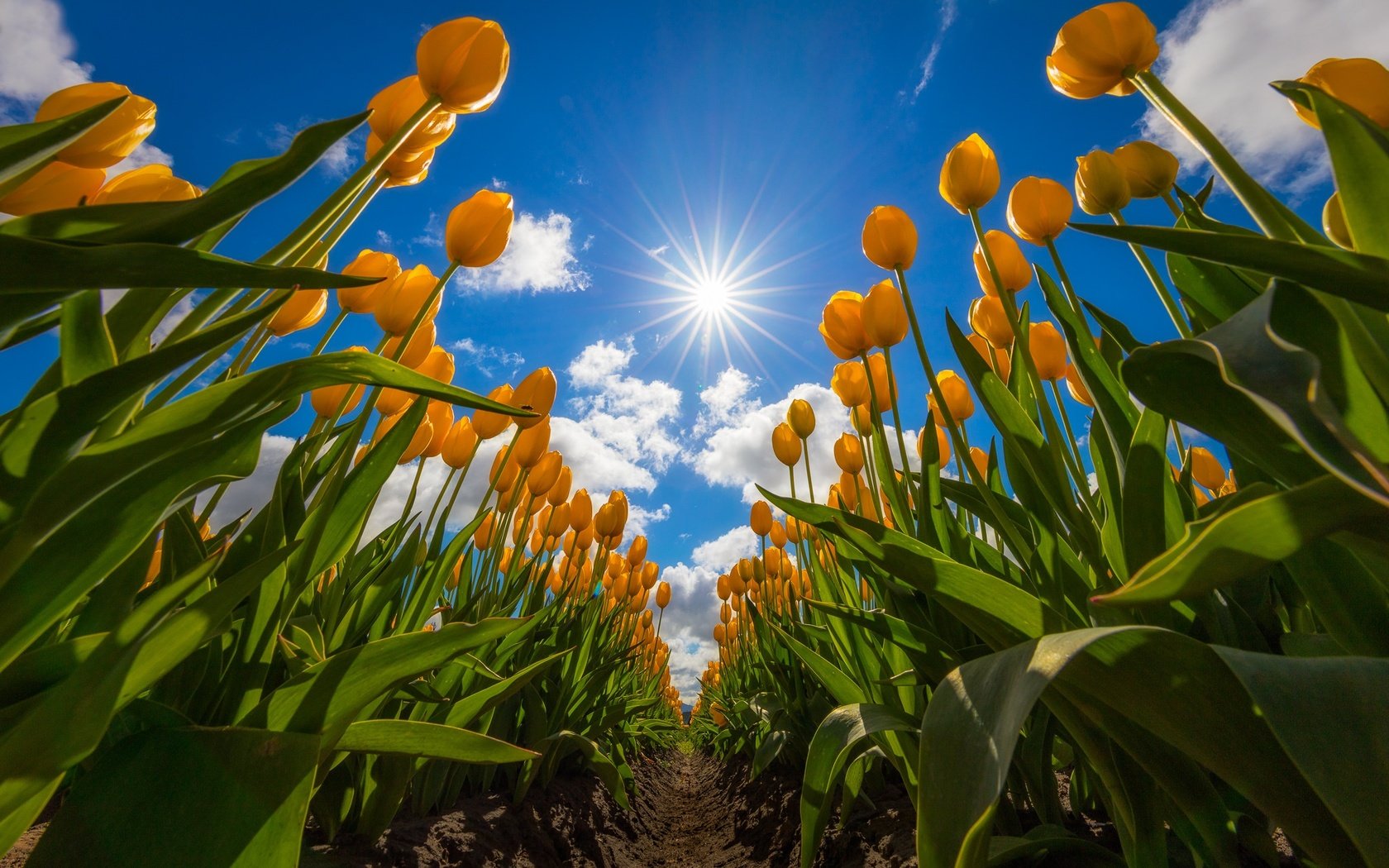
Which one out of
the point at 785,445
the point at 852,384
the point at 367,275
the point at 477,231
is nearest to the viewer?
the point at 477,231

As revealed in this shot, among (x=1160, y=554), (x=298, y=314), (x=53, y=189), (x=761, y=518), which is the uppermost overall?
(x=761, y=518)

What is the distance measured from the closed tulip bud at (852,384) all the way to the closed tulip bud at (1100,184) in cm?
110

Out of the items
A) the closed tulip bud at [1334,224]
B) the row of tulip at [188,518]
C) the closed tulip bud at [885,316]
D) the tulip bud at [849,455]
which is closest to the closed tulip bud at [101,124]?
the row of tulip at [188,518]

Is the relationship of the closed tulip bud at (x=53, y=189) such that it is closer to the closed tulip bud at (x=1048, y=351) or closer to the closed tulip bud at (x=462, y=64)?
the closed tulip bud at (x=462, y=64)

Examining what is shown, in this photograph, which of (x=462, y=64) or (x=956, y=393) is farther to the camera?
(x=956, y=393)

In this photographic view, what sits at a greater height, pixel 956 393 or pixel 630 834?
pixel 956 393

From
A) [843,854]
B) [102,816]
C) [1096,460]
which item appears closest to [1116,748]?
[1096,460]

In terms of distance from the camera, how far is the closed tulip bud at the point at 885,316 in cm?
203

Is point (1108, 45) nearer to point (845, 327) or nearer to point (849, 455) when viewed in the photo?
point (845, 327)

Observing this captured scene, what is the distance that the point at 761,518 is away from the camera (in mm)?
4852

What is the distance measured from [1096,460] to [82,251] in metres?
1.47

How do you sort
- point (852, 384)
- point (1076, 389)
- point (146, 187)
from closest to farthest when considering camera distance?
point (146, 187)
point (1076, 389)
point (852, 384)

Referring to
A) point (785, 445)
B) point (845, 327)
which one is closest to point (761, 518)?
point (785, 445)

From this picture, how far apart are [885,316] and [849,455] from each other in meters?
1.16
